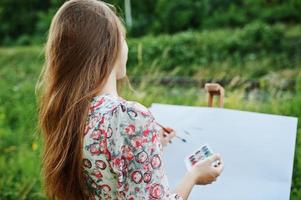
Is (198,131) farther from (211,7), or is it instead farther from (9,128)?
(211,7)

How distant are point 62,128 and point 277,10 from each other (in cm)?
1188

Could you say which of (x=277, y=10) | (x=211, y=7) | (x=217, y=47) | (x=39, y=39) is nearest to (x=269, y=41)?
(x=217, y=47)

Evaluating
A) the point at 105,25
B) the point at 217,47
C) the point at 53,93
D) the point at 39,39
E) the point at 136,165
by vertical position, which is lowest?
the point at 39,39

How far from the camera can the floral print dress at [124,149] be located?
4.74 ft

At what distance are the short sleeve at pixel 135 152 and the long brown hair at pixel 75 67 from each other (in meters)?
0.09

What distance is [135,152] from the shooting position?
1.45m

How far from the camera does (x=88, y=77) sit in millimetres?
1507

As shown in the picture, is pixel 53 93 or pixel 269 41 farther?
pixel 269 41

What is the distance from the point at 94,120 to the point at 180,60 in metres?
7.94

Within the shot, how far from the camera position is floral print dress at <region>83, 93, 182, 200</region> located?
4.74ft

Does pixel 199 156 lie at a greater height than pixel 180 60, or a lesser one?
greater

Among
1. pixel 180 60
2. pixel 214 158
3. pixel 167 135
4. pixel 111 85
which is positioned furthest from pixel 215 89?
pixel 180 60

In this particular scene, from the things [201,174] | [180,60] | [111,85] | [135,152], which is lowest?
[180,60]

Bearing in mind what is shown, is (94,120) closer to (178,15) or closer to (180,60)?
(180,60)
